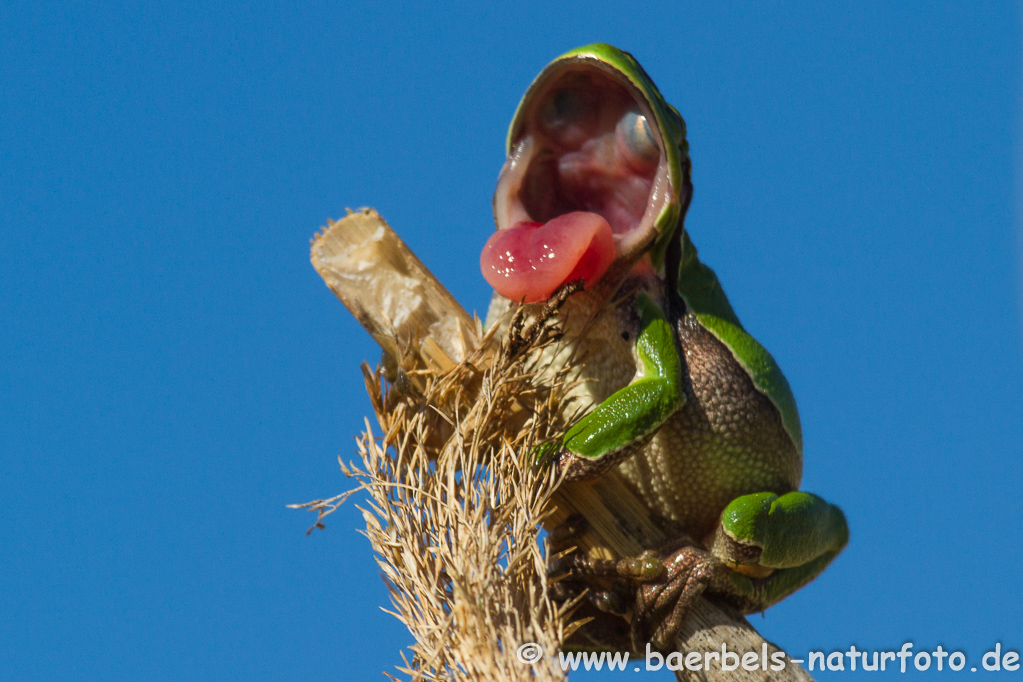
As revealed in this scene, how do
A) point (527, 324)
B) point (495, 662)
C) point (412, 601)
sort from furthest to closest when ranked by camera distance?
point (527, 324), point (412, 601), point (495, 662)

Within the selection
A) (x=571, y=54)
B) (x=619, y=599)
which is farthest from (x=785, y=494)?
(x=571, y=54)

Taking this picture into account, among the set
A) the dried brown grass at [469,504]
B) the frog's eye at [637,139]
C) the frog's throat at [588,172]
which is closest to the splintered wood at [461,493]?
the dried brown grass at [469,504]

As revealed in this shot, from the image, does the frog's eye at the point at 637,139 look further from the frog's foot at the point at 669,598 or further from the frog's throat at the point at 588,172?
the frog's foot at the point at 669,598

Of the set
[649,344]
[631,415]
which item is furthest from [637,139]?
[631,415]

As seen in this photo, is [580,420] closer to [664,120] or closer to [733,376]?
[733,376]

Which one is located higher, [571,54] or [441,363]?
[571,54]
